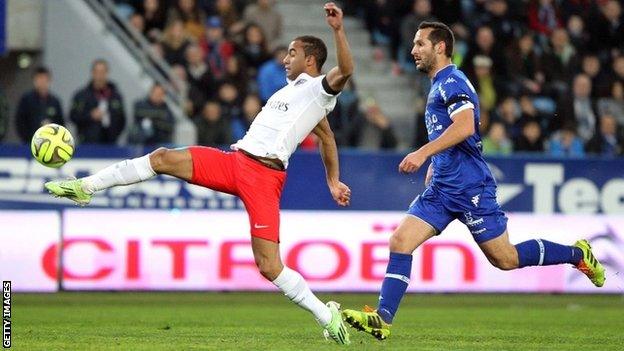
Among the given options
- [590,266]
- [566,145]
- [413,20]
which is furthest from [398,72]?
[590,266]

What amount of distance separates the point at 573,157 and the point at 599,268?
22.4ft

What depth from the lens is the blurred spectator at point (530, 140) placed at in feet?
68.1

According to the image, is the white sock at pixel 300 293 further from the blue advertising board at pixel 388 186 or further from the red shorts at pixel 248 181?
the blue advertising board at pixel 388 186

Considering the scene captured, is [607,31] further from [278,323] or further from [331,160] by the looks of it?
[331,160]

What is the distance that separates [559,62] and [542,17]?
135cm

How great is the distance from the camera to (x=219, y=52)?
20953mm

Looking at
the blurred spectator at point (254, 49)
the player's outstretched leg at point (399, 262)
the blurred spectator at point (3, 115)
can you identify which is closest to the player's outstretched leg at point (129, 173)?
the player's outstretched leg at point (399, 262)

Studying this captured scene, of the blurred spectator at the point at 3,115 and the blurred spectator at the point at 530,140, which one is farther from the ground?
the blurred spectator at the point at 3,115

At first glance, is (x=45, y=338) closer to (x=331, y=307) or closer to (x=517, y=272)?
(x=331, y=307)

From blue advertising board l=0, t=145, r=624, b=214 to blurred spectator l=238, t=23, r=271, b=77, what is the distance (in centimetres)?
303

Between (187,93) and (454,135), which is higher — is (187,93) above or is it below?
above

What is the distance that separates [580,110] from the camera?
872 inches

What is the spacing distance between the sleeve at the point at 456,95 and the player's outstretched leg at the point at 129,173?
6.38 feet

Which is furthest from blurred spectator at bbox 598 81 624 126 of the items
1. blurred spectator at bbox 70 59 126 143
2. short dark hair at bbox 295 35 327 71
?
short dark hair at bbox 295 35 327 71
